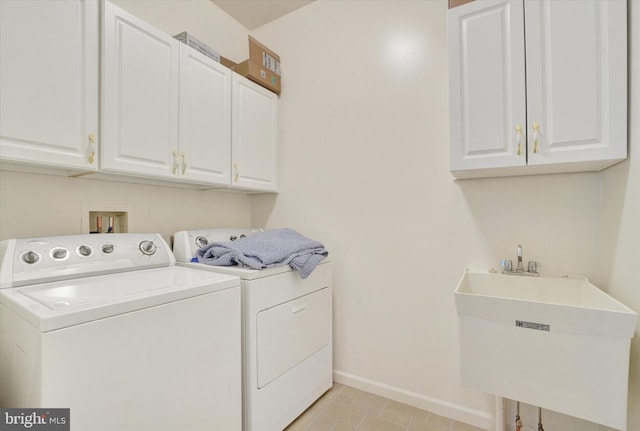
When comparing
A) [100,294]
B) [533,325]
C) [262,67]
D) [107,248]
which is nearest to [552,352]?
[533,325]

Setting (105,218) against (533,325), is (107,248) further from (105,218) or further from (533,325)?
(533,325)

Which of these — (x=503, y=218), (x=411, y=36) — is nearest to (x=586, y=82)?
(x=503, y=218)

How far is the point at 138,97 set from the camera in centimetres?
149

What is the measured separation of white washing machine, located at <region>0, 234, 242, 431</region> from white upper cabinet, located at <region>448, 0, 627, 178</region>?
4.41 feet

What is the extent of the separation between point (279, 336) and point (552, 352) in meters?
1.16

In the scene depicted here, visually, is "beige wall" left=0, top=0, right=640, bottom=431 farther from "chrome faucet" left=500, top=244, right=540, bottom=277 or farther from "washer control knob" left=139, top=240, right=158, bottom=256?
"washer control knob" left=139, top=240, right=158, bottom=256

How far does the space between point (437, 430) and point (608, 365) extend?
0.97m

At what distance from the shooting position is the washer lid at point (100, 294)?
2.75 feet

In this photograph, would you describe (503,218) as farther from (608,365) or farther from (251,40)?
(251,40)

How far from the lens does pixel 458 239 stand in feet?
5.64

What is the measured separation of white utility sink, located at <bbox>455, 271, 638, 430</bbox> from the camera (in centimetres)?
98

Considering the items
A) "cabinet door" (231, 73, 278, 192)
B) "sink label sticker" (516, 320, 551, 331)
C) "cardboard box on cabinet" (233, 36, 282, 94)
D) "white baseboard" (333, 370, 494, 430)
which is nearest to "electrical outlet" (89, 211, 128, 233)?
"cabinet door" (231, 73, 278, 192)

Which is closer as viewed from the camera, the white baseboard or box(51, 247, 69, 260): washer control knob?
box(51, 247, 69, 260): washer control knob

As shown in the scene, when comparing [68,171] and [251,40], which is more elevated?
[251,40]
